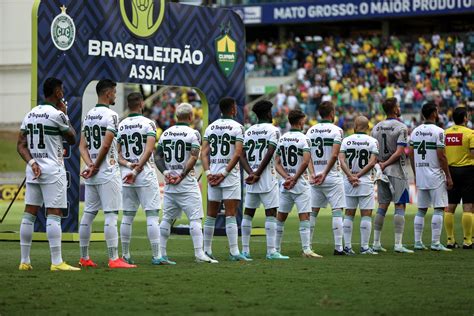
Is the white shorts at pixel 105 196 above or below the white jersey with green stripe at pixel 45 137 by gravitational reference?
below

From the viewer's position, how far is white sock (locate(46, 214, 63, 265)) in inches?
552

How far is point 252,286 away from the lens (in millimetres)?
12492

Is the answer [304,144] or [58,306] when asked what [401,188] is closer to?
[304,144]

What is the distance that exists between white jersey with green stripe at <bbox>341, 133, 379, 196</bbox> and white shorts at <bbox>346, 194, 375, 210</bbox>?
8cm

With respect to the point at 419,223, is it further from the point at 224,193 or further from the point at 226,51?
the point at 226,51

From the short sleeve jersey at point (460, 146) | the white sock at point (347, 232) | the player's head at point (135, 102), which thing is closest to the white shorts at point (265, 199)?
the white sock at point (347, 232)

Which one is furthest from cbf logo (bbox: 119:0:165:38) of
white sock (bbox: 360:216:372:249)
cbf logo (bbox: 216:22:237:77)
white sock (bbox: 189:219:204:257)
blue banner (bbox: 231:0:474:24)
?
blue banner (bbox: 231:0:474:24)

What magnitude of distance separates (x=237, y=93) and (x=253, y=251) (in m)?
6.14

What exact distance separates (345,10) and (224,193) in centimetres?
4252

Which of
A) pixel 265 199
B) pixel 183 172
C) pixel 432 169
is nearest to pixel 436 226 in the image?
pixel 432 169

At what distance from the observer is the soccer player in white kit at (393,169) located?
18.2 metres

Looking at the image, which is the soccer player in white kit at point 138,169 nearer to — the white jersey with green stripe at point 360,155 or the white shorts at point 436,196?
the white jersey with green stripe at point 360,155

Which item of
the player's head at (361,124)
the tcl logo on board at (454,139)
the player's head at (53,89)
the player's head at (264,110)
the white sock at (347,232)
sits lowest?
the white sock at (347,232)

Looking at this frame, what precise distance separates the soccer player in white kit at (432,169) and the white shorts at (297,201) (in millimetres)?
2818
